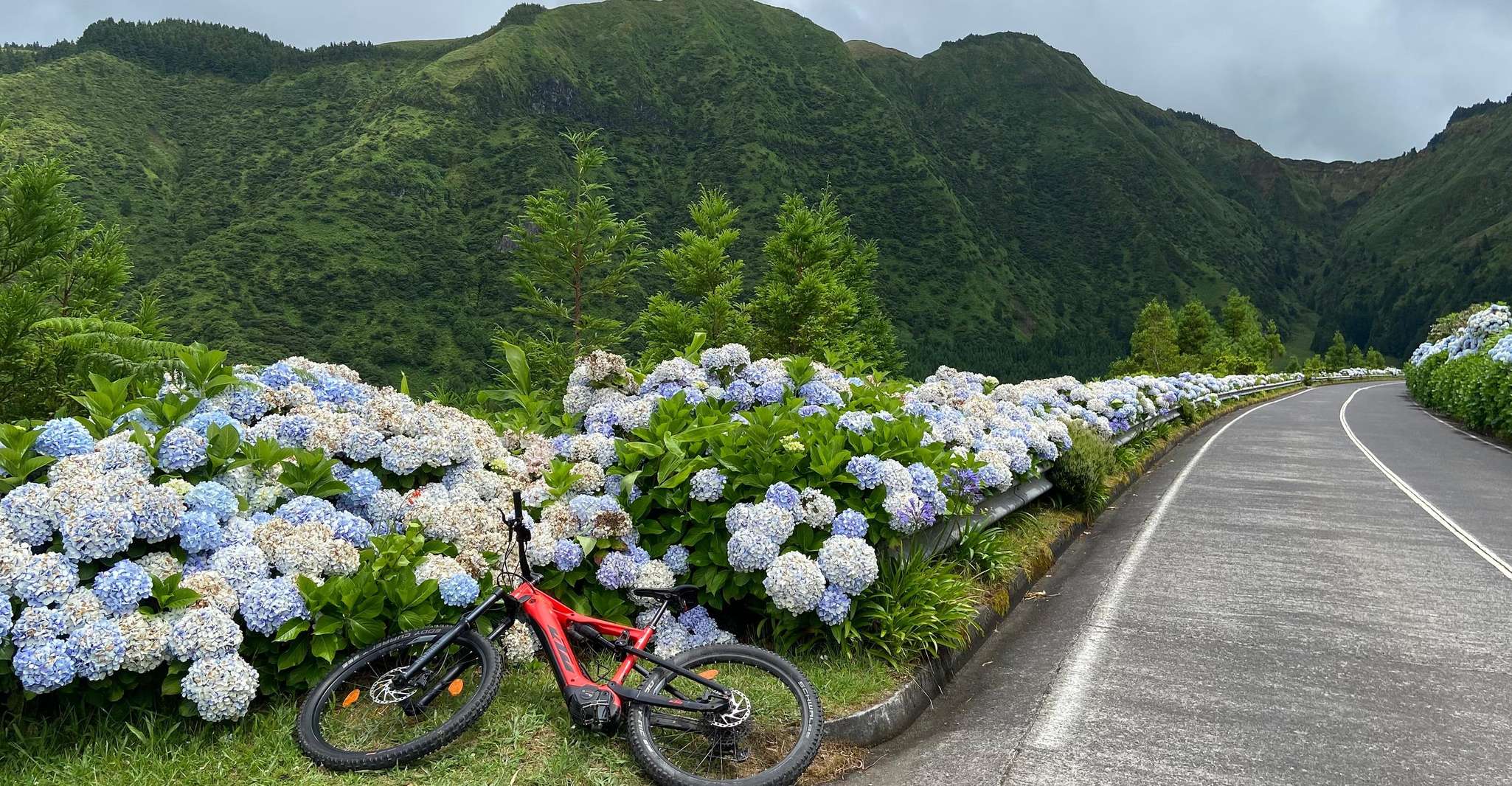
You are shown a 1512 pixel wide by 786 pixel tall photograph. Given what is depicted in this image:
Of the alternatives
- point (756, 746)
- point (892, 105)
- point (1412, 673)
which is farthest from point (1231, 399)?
point (892, 105)

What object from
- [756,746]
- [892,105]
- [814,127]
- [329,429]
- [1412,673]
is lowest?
[756,746]

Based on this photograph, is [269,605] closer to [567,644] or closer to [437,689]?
[437,689]

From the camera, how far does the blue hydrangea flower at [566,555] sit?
400cm

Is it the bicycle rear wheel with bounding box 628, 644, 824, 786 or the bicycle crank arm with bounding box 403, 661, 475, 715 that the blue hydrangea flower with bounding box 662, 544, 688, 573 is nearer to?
the bicycle rear wheel with bounding box 628, 644, 824, 786

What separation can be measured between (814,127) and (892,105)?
3687 cm

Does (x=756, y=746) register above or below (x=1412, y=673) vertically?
below

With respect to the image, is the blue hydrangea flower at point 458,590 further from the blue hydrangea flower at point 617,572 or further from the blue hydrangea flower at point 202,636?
the blue hydrangea flower at point 202,636

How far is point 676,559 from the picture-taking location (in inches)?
171

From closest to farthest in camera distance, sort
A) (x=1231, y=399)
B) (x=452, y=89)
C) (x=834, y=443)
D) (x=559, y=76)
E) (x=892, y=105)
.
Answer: (x=834, y=443) < (x=1231, y=399) < (x=452, y=89) < (x=559, y=76) < (x=892, y=105)

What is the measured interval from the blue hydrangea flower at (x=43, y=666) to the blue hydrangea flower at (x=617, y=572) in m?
2.08

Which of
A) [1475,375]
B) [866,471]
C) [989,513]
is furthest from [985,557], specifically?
[1475,375]

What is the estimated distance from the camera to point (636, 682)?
12.1 feet

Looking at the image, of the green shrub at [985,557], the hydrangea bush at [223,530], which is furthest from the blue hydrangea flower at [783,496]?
the green shrub at [985,557]

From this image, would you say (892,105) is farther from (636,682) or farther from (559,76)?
(636,682)
